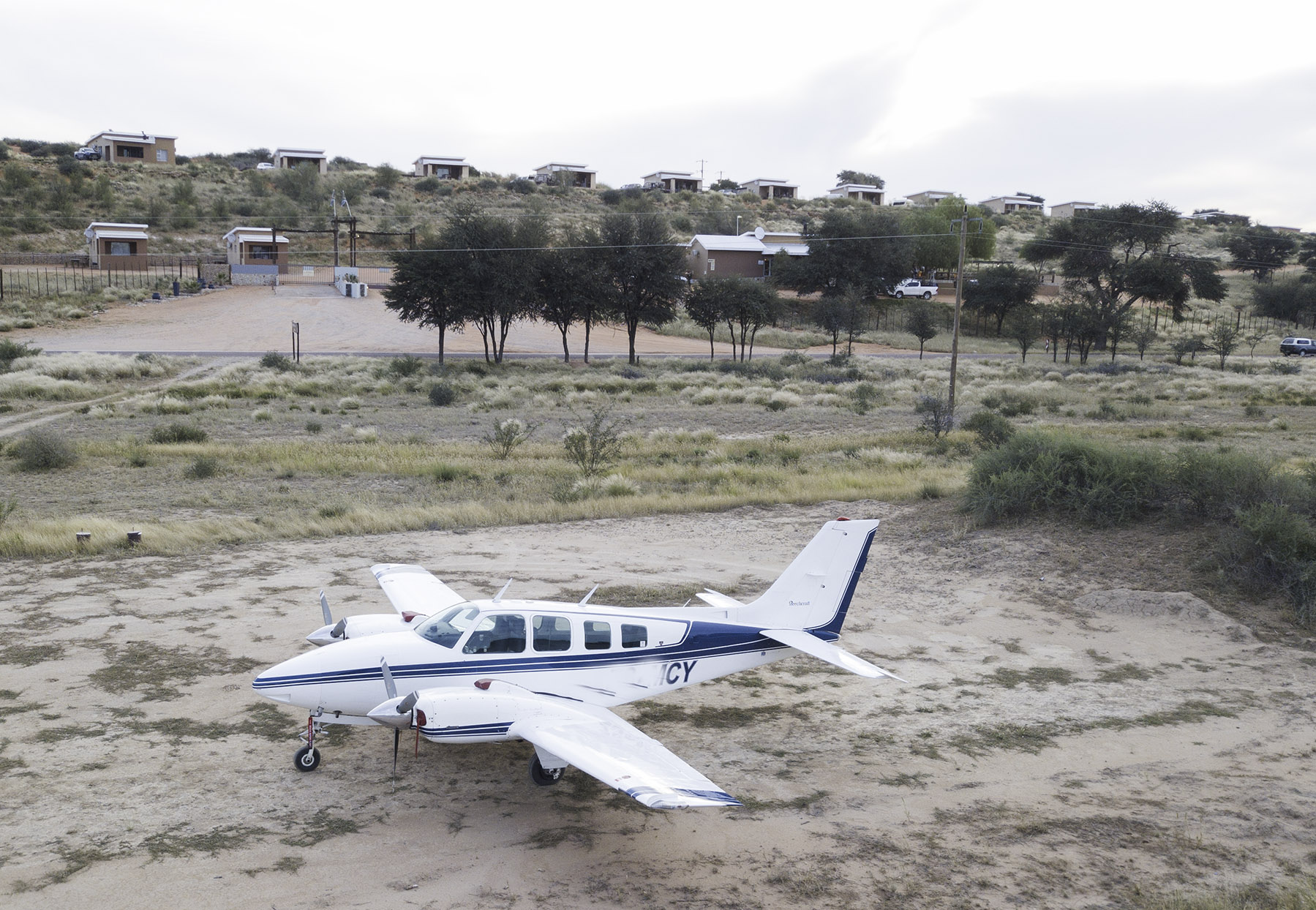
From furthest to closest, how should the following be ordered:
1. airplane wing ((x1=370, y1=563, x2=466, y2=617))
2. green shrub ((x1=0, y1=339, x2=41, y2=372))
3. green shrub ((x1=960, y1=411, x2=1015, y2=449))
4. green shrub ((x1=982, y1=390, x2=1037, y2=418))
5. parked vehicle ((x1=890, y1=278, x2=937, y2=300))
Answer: parked vehicle ((x1=890, y1=278, x2=937, y2=300))
green shrub ((x1=0, y1=339, x2=41, y2=372))
green shrub ((x1=982, y1=390, x2=1037, y2=418))
green shrub ((x1=960, y1=411, x2=1015, y2=449))
airplane wing ((x1=370, y1=563, x2=466, y2=617))

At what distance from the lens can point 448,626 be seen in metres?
10.0

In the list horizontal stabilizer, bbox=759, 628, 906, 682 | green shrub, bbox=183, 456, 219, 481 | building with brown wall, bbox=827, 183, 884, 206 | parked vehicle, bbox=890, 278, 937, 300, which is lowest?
green shrub, bbox=183, 456, 219, 481

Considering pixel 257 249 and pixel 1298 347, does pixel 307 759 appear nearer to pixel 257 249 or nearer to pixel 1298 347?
pixel 1298 347

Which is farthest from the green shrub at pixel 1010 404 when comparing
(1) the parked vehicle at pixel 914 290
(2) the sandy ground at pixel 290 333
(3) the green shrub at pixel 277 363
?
(1) the parked vehicle at pixel 914 290

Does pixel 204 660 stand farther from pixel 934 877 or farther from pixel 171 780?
pixel 934 877

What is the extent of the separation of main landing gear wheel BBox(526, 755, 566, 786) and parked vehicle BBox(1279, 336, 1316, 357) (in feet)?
277

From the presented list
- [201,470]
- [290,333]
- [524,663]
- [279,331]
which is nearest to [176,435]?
[201,470]

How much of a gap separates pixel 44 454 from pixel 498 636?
23006 millimetres

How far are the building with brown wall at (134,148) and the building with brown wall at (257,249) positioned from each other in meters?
46.3

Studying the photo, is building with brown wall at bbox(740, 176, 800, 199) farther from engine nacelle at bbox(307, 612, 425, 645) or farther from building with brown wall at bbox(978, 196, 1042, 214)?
engine nacelle at bbox(307, 612, 425, 645)

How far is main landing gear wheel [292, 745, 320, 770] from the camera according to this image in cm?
1009

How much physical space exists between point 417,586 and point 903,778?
6.82 meters

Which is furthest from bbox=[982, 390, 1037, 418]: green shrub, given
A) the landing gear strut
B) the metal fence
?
the metal fence

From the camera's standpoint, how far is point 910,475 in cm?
2633
